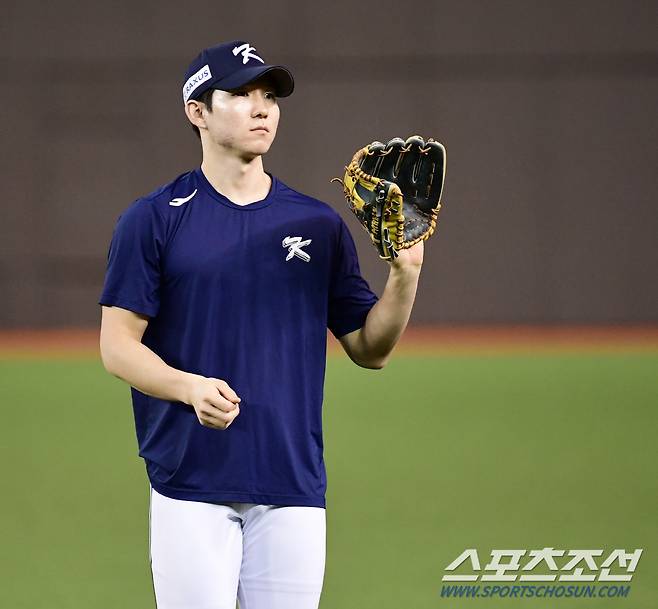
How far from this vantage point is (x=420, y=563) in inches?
157

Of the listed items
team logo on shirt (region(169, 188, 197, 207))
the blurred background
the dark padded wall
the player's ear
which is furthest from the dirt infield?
team logo on shirt (region(169, 188, 197, 207))

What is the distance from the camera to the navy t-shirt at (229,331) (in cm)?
227

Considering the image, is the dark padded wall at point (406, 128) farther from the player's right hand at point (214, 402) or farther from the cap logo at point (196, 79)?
the player's right hand at point (214, 402)

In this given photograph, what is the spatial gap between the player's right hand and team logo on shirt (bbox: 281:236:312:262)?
0.38 meters

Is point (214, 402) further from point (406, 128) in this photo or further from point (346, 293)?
point (406, 128)

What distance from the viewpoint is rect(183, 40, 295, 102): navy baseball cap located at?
2.37m

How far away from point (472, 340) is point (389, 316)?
7.57 m

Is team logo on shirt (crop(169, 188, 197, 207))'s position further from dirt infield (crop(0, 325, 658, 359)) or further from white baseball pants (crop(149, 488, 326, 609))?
dirt infield (crop(0, 325, 658, 359))

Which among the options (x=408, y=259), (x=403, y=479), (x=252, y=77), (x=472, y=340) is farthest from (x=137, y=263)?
(x=472, y=340)

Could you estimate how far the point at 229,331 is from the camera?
2295 mm

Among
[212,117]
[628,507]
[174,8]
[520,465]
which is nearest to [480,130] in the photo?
[174,8]

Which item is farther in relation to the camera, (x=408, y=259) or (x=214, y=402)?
(x=408, y=259)

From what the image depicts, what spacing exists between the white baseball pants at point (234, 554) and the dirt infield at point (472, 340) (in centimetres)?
697

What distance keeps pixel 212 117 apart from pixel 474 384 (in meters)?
5.59
